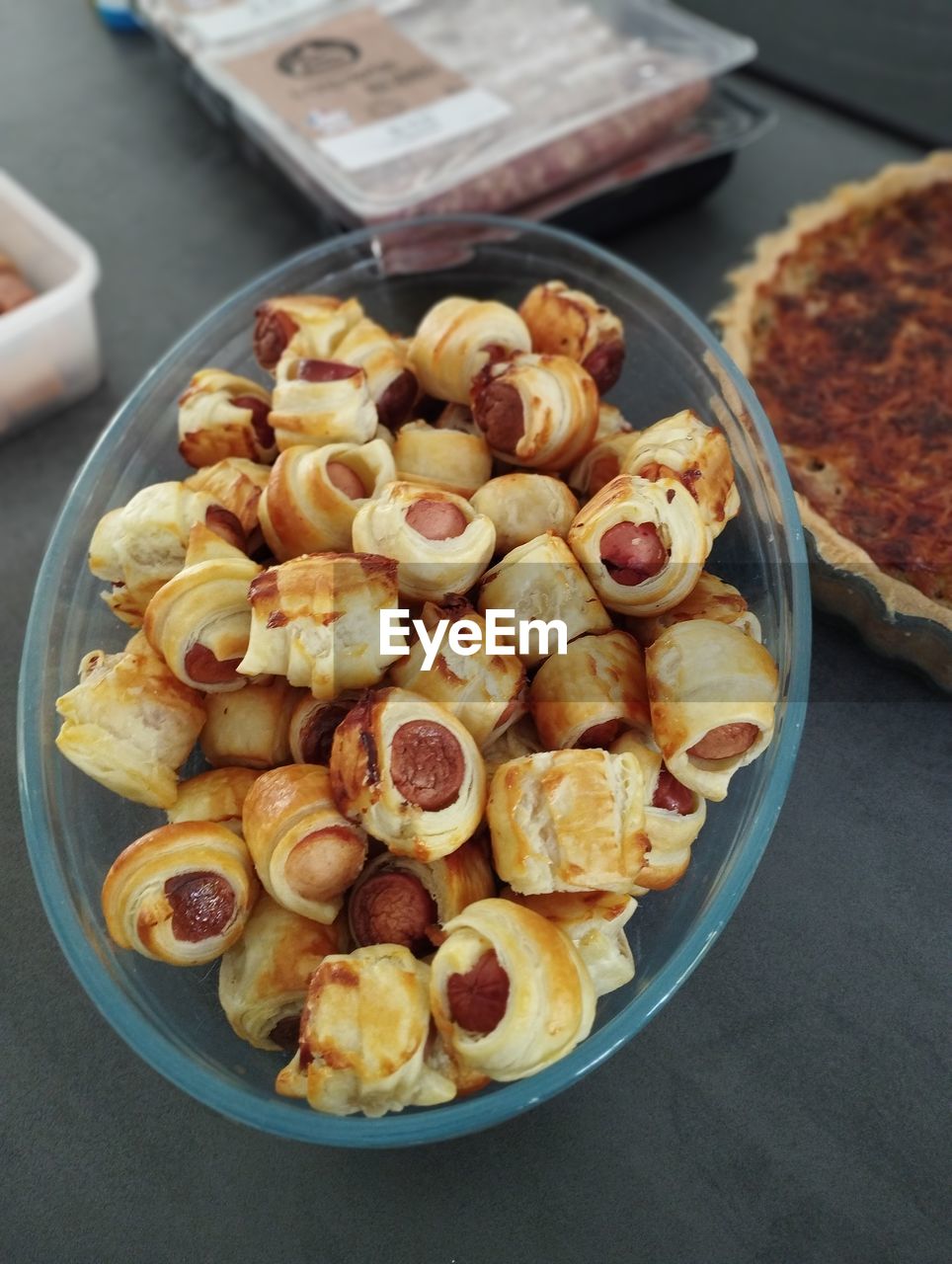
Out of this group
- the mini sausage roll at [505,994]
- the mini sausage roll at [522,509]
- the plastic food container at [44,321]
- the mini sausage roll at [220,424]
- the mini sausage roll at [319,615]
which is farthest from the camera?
the plastic food container at [44,321]

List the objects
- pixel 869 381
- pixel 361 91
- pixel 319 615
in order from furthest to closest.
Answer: pixel 361 91
pixel 869 381
pixel 319 615

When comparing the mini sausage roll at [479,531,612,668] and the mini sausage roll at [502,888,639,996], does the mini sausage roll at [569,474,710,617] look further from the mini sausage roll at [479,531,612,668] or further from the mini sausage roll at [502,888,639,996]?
the mini sausage roll at [502,888,639,996]

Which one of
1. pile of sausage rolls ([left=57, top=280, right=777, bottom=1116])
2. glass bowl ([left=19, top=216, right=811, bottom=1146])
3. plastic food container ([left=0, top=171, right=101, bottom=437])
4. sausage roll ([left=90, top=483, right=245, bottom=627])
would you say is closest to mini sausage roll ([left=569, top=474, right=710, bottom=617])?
pile of sausage rolls ([left=57, top=280, right=777, bottom=1116])

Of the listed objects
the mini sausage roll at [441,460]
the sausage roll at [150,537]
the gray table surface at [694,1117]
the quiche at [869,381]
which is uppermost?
the sausage roll at [150,537]

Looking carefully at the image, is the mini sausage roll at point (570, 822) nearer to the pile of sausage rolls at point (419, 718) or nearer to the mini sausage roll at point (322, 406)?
the pile of sausage rolls at point (419, 718)

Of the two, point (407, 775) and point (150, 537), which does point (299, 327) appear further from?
point (407, 775)

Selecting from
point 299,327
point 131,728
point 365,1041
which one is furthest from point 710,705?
point 299,327

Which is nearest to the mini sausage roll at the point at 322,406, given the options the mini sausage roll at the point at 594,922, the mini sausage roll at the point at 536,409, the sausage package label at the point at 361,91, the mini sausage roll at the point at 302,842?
the mini sausage roll at the point at 536,409
